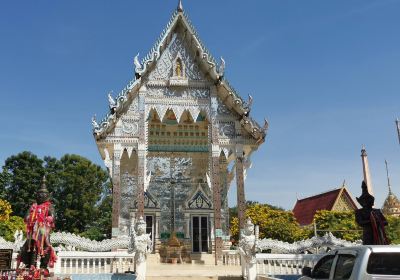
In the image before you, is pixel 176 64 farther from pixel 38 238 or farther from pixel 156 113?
pixel 38 238

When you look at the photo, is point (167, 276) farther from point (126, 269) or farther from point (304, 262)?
point (304, 262)

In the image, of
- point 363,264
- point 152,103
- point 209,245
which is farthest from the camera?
point 209,245

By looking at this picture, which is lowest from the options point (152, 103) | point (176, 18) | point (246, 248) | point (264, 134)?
point (246, 248)

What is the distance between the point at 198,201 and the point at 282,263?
25.0ft

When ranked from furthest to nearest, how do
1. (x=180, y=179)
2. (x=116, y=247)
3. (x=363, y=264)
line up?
(x=180, y=179)
(x=116, y=247)
(x=363, y=264)

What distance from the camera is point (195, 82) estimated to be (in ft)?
55.6

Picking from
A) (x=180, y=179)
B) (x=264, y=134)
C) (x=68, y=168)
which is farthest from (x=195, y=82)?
(x=68, y=168)

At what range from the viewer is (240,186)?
15992 mm

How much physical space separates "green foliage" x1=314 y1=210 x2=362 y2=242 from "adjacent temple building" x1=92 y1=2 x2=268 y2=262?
11.1 metres

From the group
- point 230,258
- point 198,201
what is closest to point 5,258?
point 230,258

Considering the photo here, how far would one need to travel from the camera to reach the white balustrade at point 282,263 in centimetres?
1148

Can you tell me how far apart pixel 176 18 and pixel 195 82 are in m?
2.73

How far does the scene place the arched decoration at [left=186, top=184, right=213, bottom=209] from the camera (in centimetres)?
1888

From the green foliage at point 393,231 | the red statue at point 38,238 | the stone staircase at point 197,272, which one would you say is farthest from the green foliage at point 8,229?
the green foliage at point 393,231
